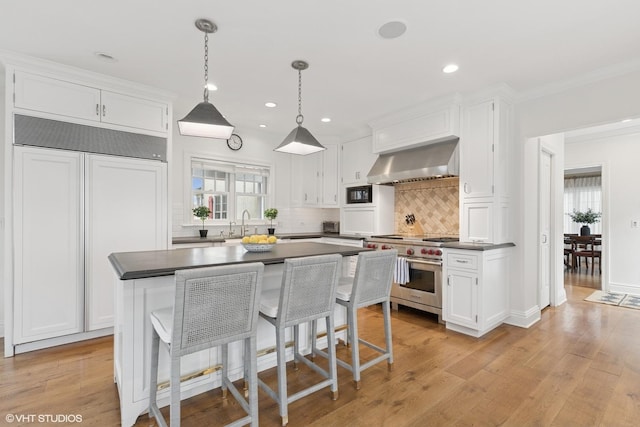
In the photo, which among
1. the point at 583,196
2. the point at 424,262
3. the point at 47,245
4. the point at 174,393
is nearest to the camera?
the point at 174,393

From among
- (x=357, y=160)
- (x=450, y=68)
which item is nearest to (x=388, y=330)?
(x=450, y=68)

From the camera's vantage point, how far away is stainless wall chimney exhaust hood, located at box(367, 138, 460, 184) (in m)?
3.80

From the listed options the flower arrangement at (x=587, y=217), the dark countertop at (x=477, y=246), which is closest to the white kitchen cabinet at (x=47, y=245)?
the dark countertop at (x=477, y=246)

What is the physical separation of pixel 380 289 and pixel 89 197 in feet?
9.63

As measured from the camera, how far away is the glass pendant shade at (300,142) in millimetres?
2879

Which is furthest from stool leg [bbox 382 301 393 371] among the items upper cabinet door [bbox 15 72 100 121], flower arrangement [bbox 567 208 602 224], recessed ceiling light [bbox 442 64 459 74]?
flower arrangement [bbox 567 208 602 224]

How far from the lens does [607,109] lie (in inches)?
122

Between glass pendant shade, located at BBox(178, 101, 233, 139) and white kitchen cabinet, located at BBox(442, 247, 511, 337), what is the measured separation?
2689 mm

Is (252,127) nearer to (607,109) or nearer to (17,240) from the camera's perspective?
Answer: (17,240)

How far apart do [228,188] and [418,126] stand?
3026 mm

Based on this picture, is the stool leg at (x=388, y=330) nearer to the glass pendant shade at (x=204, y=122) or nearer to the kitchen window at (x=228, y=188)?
the glass pendant shade at (x=204, y=122)

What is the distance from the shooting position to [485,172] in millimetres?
3586

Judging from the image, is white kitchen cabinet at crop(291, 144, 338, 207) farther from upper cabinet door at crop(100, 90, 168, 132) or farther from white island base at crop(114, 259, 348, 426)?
white island base at crop(114, 259, 348, 426)

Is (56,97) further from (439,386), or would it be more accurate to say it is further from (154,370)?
(439,386)
